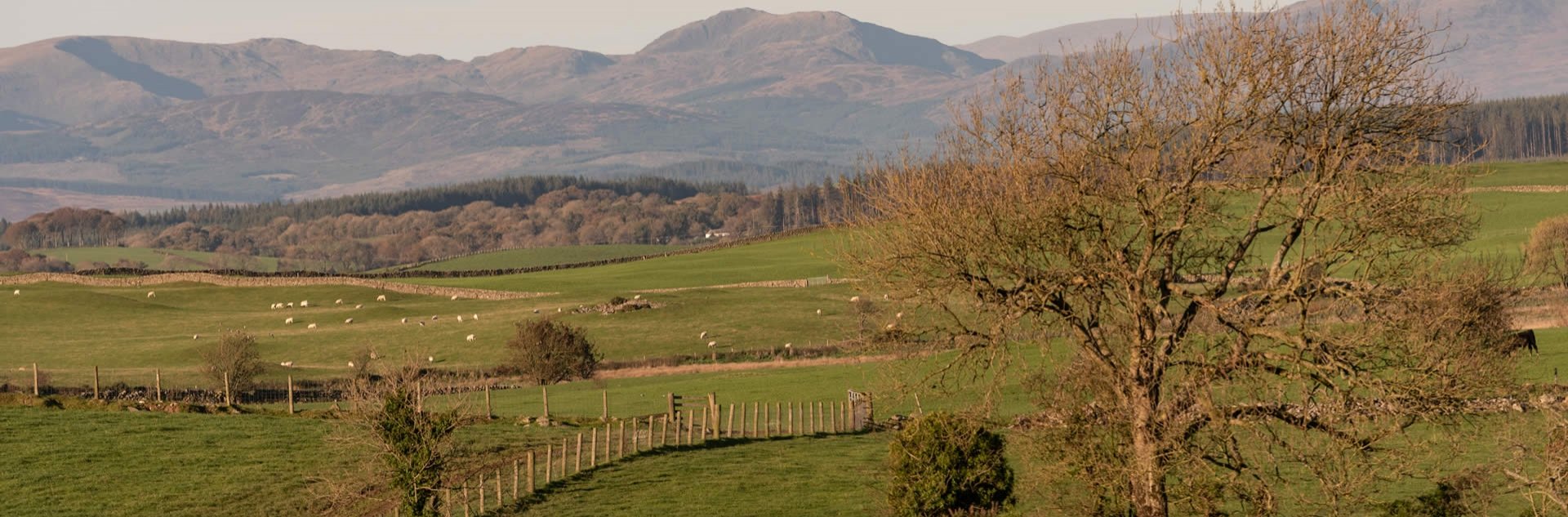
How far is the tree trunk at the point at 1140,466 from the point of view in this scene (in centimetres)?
2969

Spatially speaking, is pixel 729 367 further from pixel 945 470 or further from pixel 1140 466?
pixel 1140 466

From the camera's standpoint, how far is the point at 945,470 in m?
35.1

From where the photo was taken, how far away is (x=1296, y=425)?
2967cm

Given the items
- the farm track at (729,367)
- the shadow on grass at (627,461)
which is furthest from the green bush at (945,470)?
the farm track at (729,367)

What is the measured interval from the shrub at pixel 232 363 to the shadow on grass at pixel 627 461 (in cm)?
3202

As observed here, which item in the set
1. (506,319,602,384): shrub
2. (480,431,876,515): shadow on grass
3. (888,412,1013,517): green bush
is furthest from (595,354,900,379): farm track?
(888,412,1013,517): green bush

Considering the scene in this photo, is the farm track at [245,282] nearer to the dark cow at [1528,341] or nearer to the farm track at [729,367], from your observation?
the farm track at [729,367]

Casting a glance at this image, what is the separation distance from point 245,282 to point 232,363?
65.4m

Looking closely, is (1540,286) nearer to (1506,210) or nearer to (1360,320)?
(1506,210)

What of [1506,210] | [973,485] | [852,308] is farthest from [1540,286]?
[973,485]

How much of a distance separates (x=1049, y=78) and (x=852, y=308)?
64.3 metres

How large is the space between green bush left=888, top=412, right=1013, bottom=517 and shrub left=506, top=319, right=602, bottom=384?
143 feet

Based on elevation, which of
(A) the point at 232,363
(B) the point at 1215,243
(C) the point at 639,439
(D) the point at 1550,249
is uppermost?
(B) the point at 1215,243

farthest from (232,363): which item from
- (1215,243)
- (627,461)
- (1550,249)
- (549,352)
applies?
(1550,249)
